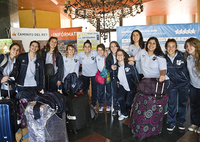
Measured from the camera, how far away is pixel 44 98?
184 cm

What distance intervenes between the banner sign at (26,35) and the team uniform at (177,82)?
365cm

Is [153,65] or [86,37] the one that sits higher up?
[86,37]

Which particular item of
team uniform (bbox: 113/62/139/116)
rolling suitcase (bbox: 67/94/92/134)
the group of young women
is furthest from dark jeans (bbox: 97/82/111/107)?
rolling suitcase (bbox: 67/94/92/134)

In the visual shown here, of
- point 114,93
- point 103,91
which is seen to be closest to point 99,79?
point 103,91

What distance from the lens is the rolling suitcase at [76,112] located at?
229 centimetres

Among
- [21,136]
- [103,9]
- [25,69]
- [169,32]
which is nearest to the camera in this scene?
[21,136]

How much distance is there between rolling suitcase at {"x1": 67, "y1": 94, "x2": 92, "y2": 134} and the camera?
7.53 ft

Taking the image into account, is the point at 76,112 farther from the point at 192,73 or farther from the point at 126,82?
the point at 192,73

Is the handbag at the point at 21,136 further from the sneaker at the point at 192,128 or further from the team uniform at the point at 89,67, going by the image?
the sneaker at the point at 192,128

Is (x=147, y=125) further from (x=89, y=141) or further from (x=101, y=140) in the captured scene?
(x=89, y=141)

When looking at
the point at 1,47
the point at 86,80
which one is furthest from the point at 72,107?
the point at 1,47

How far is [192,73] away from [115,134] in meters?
1.50

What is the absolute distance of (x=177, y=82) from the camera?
94.0 inches

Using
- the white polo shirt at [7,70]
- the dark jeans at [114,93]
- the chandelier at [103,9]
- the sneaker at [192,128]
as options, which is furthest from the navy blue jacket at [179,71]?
the white polo shirt at [7,70]
